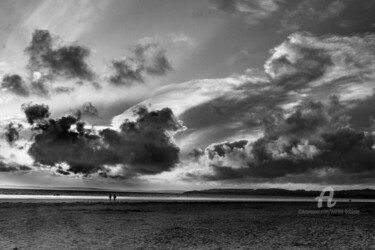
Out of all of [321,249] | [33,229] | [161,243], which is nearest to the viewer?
[321,249]

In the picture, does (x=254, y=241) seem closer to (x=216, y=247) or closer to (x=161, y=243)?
(x=216, y=247)

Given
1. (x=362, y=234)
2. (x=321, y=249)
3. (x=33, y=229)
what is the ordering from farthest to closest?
(x=33, y=229) < (x=362, y=234) < (x=321, y=249)

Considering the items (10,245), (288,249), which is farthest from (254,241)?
(10,245)

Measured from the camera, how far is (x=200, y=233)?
83.9 feet

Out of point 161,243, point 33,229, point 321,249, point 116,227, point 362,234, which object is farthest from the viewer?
point 116,227

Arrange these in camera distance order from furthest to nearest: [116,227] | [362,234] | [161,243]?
[116,227]
[362,234]
[161,243]

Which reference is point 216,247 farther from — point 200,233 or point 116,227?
point 116,227

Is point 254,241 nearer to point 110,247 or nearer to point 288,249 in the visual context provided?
point 288,249

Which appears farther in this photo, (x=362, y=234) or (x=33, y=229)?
(x=33, y=229)

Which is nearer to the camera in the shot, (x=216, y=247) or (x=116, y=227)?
(x=216, y=247)

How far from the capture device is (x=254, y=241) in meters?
22.0

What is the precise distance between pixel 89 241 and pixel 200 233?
781cm

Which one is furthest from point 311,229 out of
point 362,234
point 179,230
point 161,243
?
point 161,243

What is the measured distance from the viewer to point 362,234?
24953 millimetres
